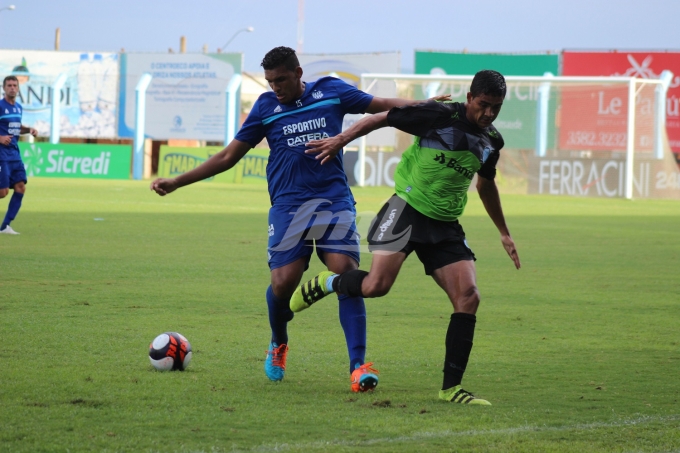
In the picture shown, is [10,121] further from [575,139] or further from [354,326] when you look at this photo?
[575,139]

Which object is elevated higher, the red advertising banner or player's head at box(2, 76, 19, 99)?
the red advertising banner

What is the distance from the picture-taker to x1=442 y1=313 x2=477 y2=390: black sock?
17.4 ft

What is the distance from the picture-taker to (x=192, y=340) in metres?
7.11

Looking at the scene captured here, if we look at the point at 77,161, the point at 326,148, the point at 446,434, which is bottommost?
the point at 446,434

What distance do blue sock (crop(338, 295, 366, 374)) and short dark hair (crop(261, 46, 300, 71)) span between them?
1.45 metres

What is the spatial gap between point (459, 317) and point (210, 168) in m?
1.86

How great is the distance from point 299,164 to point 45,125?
43.3 metres

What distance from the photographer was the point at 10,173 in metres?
15.1

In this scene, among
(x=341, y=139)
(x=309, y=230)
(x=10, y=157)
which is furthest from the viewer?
(x=10, y=157)

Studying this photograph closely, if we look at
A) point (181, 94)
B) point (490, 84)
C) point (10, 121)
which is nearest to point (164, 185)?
point (490, 84)

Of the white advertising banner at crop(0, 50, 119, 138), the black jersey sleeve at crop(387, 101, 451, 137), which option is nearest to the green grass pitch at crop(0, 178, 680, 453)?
the black jersey sleeve at crop(387, 101, 451, 137)

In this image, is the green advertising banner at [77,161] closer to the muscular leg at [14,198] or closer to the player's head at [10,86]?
the muscular leg at [14,198]

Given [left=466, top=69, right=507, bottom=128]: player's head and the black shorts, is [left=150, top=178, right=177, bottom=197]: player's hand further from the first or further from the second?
[left=466, top=69, right=507, bottom=128]: player's head

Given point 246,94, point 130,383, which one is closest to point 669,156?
point 130,383
